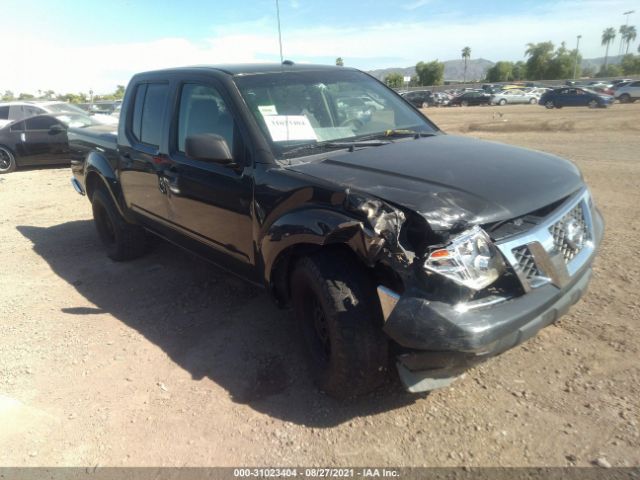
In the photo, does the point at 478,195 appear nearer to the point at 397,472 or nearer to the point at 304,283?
the point at 304,283

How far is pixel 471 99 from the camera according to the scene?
43.7m

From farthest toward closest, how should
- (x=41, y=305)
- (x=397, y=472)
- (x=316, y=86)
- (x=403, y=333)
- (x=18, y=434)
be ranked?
1. (x=41, y=305)
2. (x=316, y=86)
3. (x=18, y=434)
4. (x=397, y=472)
5. (x=403, y=333)

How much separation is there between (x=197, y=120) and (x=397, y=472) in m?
2.78

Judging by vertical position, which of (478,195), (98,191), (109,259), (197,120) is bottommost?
(109,259)

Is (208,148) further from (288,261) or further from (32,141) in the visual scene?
(32,141)

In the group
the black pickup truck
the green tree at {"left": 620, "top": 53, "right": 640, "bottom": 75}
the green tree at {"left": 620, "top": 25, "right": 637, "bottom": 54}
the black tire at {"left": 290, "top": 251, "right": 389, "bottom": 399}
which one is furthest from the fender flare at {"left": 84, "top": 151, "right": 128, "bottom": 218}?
the green tree at {"left": 620, "top": 25, "right": 637, "bottom": 54}

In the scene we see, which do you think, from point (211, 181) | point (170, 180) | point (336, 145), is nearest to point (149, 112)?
point (170, 180)

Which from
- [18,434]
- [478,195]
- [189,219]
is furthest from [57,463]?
[478,195]

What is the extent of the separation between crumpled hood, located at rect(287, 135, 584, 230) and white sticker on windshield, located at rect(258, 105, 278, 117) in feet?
1.70

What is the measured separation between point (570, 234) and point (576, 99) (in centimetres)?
3530

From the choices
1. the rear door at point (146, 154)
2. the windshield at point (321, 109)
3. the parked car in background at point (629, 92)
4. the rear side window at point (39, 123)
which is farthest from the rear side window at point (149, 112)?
the parked car in background at point (629, 92)

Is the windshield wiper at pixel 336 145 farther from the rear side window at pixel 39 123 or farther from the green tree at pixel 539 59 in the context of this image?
the green tree at pixel 539 59

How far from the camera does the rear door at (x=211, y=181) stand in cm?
321

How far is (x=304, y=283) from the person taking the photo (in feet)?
9.21
